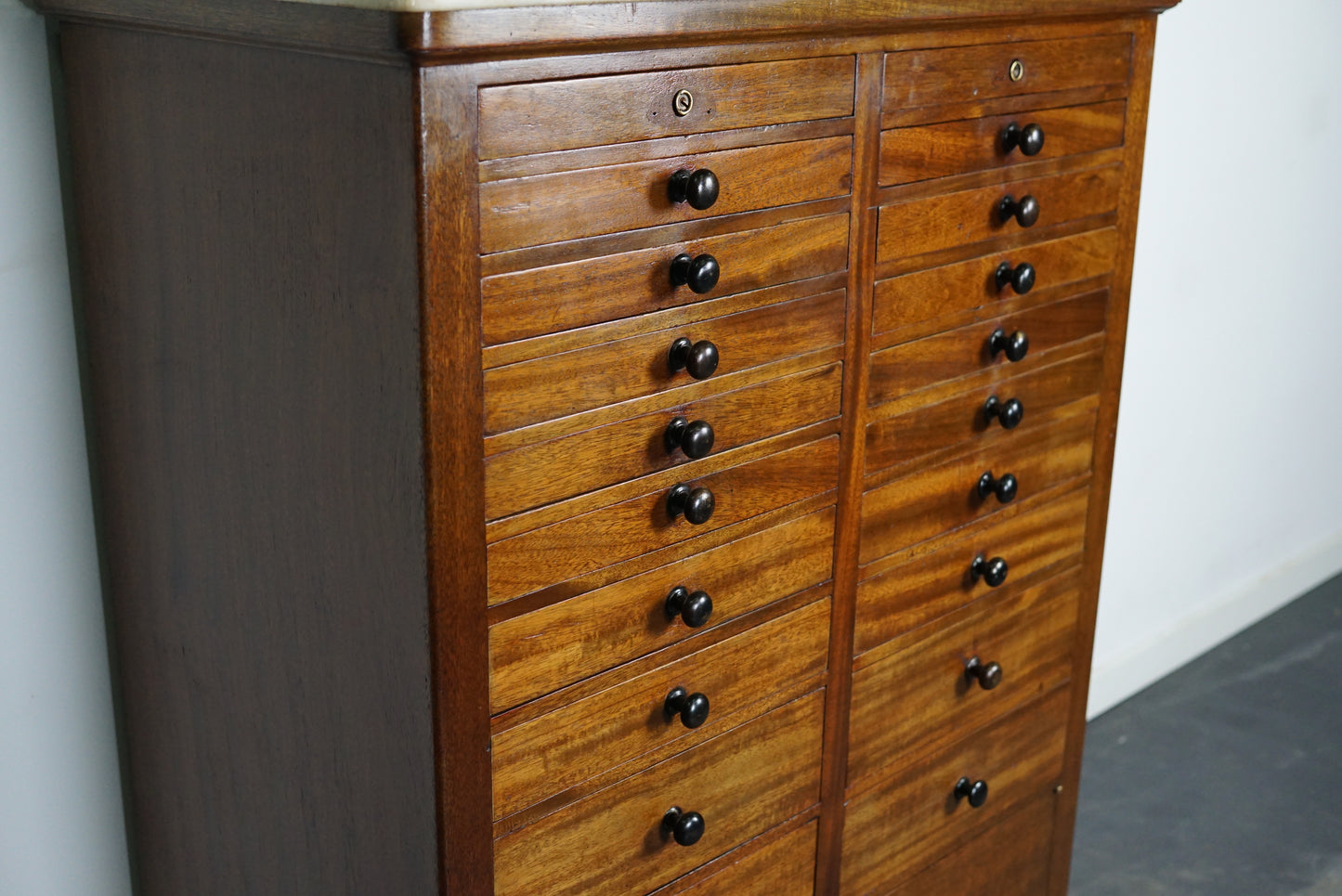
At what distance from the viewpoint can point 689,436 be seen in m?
1.32

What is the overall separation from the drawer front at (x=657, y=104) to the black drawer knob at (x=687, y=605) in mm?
426

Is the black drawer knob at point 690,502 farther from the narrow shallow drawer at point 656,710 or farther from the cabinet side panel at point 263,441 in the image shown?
the cabinet side panel at point 263,441

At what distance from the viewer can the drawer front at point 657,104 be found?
113 centimetres

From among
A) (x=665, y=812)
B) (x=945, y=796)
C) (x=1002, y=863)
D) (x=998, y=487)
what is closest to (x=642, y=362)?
(x=665, y=812)

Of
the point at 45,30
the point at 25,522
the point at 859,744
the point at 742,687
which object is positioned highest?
the point at 45,30

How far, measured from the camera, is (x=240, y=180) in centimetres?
125

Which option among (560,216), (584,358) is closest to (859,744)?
(584,358)

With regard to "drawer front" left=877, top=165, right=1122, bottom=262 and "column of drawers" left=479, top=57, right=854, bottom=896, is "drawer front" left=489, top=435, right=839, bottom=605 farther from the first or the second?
"drawer front" left=877, top=165, right=1122, bottom=262

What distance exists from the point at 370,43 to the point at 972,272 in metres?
0.78

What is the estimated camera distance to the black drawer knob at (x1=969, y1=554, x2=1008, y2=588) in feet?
5.72

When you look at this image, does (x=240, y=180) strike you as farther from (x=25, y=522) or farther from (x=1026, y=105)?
(x=1026, y=105)

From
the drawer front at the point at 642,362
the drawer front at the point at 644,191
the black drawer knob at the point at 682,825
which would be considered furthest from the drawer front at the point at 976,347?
the black drawer knob at the point at 682,825

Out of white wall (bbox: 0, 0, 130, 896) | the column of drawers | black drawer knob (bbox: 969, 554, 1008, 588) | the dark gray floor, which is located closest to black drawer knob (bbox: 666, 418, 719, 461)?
the column of drawers

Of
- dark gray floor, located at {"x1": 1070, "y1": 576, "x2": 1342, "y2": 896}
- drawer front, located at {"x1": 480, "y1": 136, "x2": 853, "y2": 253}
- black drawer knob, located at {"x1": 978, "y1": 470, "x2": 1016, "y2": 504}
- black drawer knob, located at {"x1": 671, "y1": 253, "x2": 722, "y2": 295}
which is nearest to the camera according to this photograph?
drawer front, located at {"x1": 480, "y1": 136, "x2": 853, "y2": 253}
